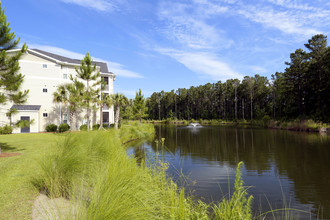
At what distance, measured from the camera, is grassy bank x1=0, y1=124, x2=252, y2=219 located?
2.96m

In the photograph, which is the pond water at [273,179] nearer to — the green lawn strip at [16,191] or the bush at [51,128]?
the green lawn strip at [16,191]

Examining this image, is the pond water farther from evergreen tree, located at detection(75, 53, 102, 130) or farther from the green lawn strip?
evergreen tree, located at detection(75, 53, 102, 130)

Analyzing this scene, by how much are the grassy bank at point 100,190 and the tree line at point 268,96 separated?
1523 inches

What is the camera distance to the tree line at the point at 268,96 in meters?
38.2

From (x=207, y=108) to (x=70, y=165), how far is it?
85.7m

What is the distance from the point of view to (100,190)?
329cm

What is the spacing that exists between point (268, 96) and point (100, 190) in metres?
72.4

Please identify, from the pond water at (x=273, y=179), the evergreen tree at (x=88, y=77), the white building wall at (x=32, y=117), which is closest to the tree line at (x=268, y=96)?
the pond water at (x=273, y=179)

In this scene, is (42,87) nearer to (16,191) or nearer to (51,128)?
(51,128)

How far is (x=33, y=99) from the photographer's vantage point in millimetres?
27953

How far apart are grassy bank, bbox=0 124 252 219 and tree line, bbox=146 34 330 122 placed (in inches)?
1523

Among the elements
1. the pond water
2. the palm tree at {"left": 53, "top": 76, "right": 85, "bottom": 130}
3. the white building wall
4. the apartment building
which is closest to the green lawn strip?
the pond water

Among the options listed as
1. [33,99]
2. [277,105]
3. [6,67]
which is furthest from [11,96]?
[277,105]

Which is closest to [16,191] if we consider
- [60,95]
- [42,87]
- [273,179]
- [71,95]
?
[273,179]
